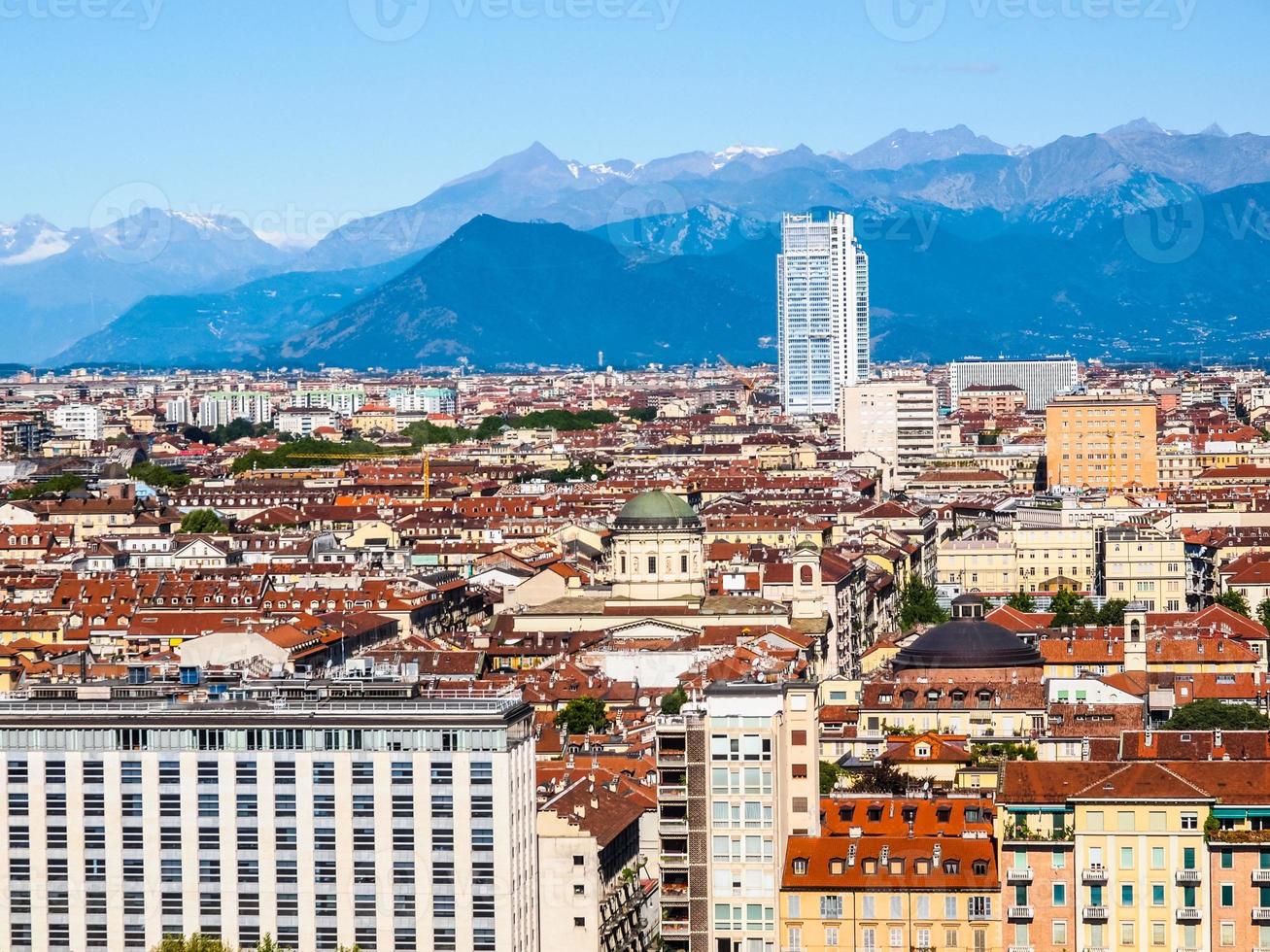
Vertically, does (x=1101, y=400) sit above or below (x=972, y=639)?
above

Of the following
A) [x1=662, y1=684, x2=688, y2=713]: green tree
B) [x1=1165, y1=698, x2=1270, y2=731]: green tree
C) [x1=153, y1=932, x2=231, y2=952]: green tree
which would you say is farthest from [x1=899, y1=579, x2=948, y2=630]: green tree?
[x1=153, y1=932, x2=231, y2=952]: green tree

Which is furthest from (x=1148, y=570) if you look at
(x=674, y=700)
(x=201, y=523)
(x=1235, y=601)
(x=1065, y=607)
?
(x=201, y=523)

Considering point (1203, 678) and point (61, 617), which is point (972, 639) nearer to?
point (1203, 678)

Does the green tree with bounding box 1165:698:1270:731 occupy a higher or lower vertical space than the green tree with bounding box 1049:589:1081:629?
lower

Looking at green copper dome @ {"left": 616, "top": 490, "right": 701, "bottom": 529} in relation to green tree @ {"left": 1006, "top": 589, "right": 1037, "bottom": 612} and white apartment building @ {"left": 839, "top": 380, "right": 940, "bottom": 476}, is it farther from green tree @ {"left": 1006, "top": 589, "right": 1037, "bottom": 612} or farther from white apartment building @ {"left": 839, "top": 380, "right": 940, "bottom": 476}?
white apartment building @ {"left": 839, "top": 380, "right": 940, "bottom": 476}

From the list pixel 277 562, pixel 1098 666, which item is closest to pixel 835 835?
pixel 1098 666
